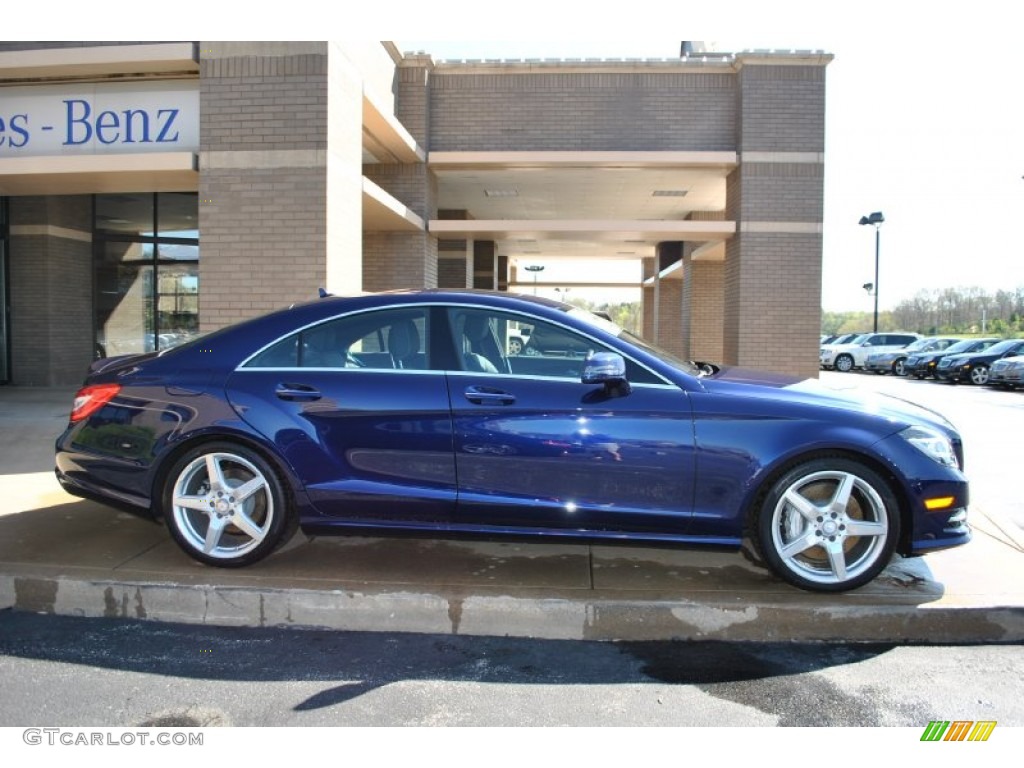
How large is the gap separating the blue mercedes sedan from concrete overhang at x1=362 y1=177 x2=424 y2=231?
18.5ft

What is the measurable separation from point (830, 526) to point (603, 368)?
1.39m

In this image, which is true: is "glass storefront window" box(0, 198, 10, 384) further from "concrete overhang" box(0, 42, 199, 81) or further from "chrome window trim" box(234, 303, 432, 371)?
"chrome window trim" box(234, 303, 432, 371)

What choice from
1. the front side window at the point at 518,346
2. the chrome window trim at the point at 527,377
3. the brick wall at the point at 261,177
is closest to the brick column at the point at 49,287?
the brick wall at the point at 261,177

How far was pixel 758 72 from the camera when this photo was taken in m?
12.2

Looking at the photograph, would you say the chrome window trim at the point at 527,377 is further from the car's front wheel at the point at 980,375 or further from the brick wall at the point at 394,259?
the car's front wheel at the point at 980,375

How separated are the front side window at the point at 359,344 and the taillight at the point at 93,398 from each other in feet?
2.75

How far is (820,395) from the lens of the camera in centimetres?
414

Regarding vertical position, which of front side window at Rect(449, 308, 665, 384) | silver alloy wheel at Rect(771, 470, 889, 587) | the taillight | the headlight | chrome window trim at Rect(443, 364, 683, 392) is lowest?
silver alloy wheel at Rect(771, 470, 889, 587)

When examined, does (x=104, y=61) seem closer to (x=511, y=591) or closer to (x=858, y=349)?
(x=511, y=591)

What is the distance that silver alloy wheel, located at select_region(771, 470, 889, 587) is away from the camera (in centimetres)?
397

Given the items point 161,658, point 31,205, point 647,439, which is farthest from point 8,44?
point 647,439
